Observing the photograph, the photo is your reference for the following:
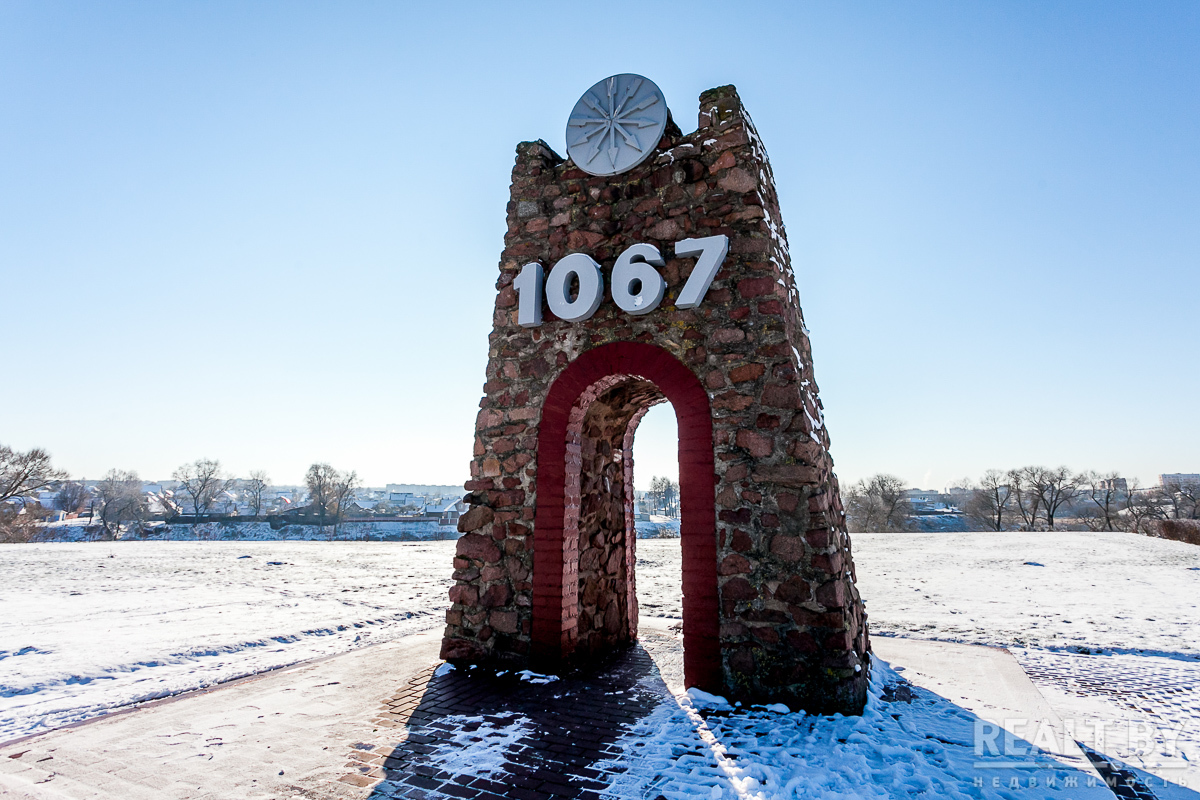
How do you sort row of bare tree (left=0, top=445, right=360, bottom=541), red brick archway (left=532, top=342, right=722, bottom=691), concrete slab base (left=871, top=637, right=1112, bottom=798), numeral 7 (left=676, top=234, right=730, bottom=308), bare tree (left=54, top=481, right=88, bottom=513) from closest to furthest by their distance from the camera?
concrete slab base (left=871, top=637, right=1112, bottom=798) → red brick archway (left=532, top=342, right=722, bottom=691) → numeral 7 (left=676, top=234, right=730, bottom=308) → row of bare tree (left=0, top=445, right=360, bottom=541) → bare tree (left=54, top=481, right=88, bottom=513)

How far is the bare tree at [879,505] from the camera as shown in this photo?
5100 centimetres

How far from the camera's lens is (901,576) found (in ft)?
42.6

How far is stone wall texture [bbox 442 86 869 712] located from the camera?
4.53 meters

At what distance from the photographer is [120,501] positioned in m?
59.2

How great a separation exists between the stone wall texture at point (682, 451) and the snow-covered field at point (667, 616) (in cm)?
72

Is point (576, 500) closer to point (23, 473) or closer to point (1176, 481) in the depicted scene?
point (23, 473)

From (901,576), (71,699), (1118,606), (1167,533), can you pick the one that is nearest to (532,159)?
(71,699)

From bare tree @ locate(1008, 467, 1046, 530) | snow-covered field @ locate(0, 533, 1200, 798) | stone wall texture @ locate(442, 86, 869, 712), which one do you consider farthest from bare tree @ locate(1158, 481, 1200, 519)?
stone wall texture @ locate(442, 86, 869, 712)

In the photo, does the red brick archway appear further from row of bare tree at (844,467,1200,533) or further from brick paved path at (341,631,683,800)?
row of bare tree at (844,467,1200,533)

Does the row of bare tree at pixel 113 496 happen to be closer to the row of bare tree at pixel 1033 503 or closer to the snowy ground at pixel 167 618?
the snowy ground at pixel 167 618

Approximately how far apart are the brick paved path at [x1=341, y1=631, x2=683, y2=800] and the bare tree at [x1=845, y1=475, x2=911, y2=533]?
51050mm

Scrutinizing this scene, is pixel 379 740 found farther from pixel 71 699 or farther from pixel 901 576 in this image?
pixel 901 576

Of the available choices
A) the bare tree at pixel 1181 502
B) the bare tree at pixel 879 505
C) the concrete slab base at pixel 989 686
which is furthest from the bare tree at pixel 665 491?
the concrete slab base at pixel 989 686

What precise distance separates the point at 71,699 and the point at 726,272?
671cm
